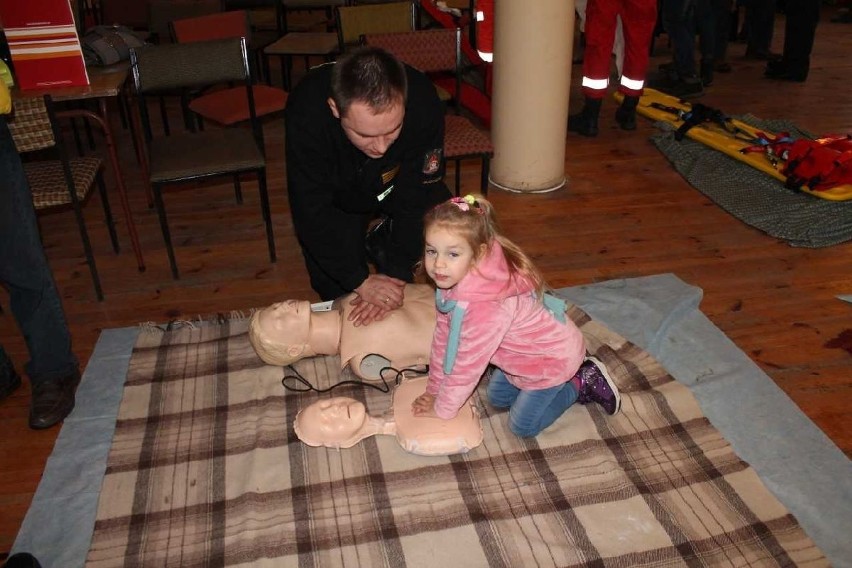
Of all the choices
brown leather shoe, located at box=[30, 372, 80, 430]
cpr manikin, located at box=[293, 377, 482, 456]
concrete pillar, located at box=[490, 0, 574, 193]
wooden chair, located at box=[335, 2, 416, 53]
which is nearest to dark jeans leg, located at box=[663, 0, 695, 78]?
concrete pillar, located at box=[490, 0, 574, 193]

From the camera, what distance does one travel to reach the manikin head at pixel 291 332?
2293 millimetres

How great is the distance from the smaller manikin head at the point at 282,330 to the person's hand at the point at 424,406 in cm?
47

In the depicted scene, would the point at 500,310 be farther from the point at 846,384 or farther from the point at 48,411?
the point at 48,411

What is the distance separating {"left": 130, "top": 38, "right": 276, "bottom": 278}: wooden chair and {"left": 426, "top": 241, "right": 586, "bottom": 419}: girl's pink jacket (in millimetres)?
1405

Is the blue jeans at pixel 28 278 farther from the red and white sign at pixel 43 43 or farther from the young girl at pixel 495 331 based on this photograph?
the young girl at pixel 495 331

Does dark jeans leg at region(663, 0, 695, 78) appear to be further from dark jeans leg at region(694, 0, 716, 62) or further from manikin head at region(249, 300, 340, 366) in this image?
manikin head at region(249, 300, 340, 366)

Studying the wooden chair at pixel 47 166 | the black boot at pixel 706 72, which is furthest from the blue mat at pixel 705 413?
the black boot at pixel 706 72

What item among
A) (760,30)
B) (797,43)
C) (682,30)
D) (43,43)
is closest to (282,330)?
(43,43)

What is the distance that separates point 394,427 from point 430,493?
0.24 meters

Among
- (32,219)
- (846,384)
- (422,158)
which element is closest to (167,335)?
(32,219)

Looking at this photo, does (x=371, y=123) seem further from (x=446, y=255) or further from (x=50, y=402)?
(x=50, y=402)

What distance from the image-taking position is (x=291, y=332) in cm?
230

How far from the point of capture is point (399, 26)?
3.74 metres

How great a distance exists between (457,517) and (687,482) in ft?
2.07
